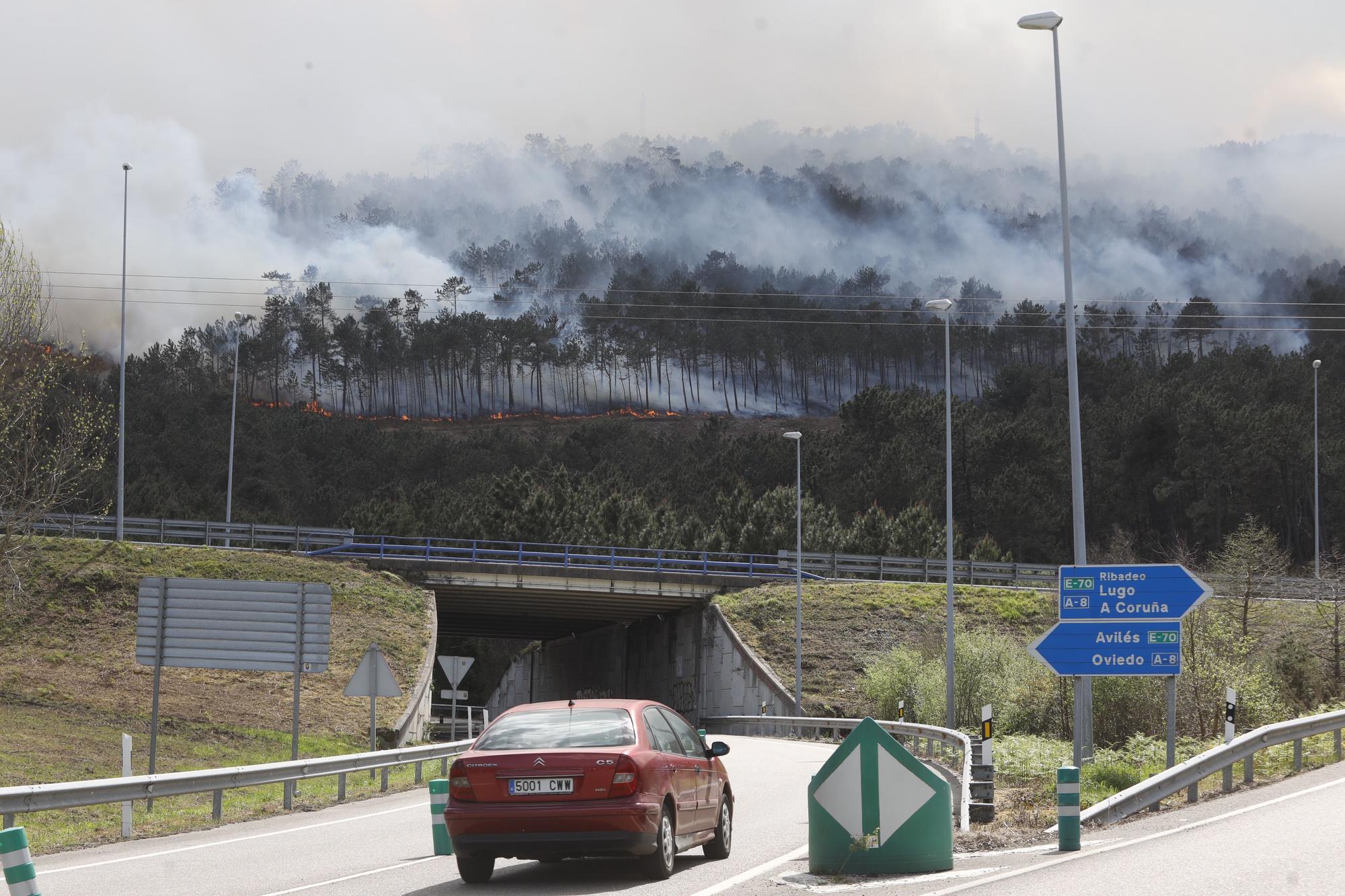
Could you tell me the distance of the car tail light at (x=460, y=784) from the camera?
11.1m

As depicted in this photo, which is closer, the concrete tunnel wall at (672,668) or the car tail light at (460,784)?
the car tail light at (460,784)

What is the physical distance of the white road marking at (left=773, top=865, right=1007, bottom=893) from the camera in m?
10.4

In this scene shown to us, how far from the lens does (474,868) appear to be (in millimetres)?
11297

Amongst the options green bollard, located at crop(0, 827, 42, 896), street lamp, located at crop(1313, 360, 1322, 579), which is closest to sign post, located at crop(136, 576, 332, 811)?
green bollard, located at crop(0, 827, 42, 896)

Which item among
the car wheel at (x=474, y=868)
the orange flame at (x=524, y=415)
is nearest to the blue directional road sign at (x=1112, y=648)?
the car wheel at (x=474, y=868)

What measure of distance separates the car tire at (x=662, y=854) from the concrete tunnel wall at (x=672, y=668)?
35018 millimetres

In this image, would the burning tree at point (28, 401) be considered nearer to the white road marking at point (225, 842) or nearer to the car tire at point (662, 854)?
the white road marking at point (225, 842)

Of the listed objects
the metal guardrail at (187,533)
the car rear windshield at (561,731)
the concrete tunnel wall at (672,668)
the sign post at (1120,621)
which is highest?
the metal guardrail at (187,533)

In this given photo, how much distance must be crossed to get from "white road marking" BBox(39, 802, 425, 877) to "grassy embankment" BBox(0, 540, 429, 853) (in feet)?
4.26

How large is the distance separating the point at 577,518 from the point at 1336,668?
154 ft

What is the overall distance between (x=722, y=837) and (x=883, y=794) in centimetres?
235

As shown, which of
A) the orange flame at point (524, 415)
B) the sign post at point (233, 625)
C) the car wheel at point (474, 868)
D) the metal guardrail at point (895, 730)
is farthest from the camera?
the orange flame at point (524, 415)

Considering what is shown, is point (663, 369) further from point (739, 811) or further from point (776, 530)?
point (739, 811)

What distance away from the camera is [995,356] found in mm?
179875
